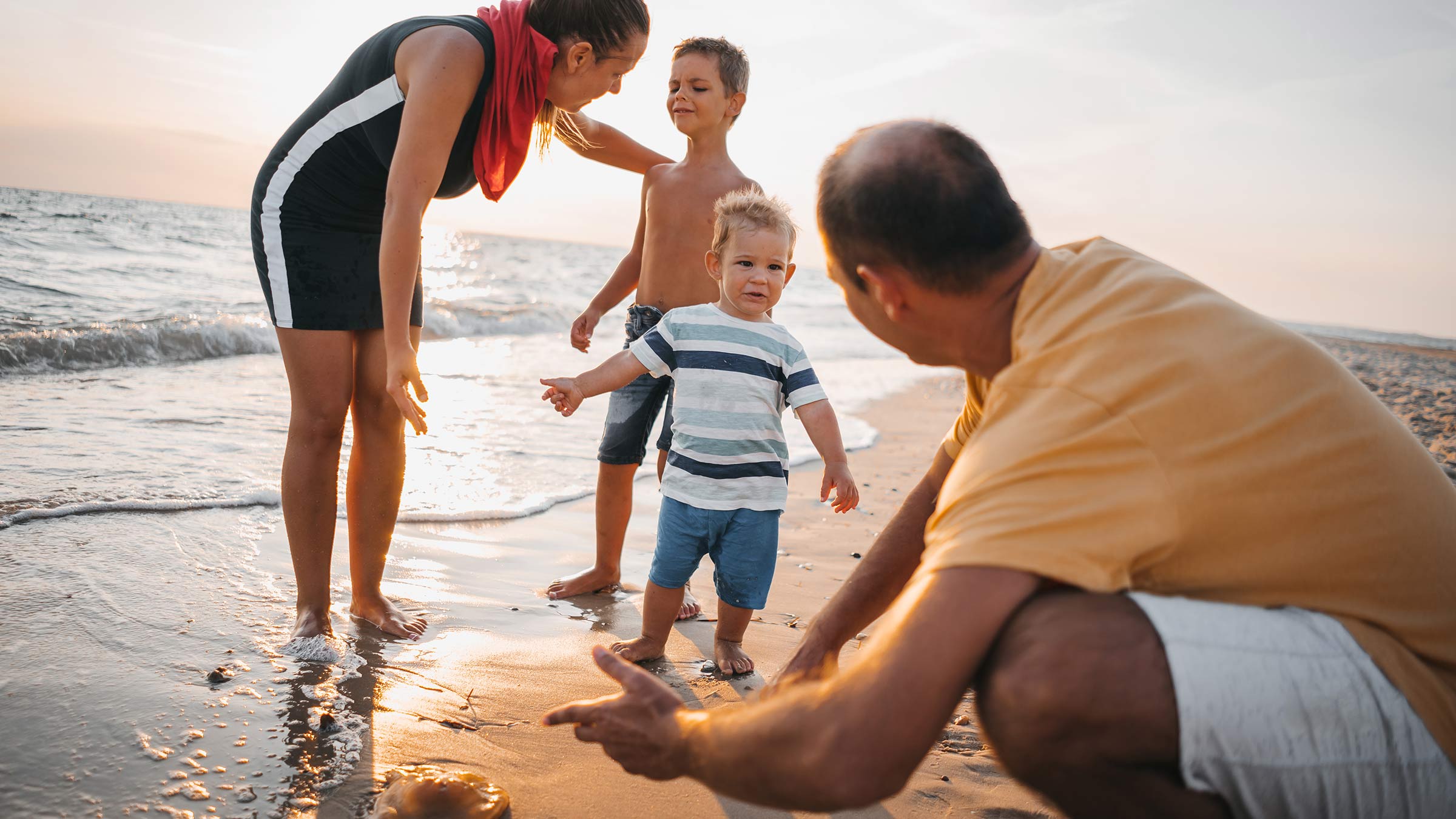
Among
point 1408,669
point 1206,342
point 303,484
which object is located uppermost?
point 1206,342

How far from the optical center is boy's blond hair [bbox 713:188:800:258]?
2992 millimetres

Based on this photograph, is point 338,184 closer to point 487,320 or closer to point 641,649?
point 641,649

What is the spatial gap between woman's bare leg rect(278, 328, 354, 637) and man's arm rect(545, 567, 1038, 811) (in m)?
1.79

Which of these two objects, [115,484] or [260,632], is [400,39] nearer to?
[260,632]

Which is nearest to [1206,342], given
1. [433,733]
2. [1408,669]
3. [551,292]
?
[1408,669]

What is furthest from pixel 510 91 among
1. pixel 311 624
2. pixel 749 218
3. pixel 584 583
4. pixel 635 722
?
pixel 635 722

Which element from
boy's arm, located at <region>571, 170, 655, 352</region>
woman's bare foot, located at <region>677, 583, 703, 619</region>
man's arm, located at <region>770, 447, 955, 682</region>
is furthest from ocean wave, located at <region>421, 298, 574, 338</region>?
man's arm, located at <region>770, 447, 955, 682</region>

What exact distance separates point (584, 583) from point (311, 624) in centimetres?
107

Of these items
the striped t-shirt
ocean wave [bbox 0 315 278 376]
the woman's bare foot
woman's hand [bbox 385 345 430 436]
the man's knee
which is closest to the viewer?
the man's knee

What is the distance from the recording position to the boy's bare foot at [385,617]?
276 cm

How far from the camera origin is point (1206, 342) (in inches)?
51.8

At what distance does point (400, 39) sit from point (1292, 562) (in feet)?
7.87

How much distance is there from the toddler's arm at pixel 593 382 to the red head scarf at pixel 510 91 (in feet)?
2.01

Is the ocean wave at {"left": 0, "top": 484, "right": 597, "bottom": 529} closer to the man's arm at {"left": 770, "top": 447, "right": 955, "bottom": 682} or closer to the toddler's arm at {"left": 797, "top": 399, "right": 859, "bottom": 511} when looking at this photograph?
the toddler's arm at {"left": 797, "top": 399, "right": 859, "bottom": 511}
